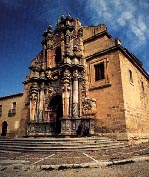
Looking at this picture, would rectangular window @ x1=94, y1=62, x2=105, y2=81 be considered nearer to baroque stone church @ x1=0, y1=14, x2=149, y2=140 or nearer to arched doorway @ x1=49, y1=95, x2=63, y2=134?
baroque stone church @ x1=0, y1=14, x2=149, y2=140

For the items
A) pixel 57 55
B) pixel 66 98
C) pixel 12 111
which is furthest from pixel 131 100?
pixel 12 111

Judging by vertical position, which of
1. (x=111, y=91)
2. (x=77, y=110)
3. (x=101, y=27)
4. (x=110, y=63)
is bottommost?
(x=77, y=110)

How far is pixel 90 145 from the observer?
26.3 feet

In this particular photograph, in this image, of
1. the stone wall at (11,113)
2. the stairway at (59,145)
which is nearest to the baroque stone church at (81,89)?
the stone wall at (11,113)

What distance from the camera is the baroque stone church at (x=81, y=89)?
11.2 meters

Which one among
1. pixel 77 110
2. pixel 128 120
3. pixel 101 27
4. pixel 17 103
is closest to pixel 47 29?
pixel 101 27

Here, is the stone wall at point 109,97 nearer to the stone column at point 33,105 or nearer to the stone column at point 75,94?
the stone column at point 75,94

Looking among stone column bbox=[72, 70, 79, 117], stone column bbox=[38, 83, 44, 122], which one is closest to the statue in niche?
stone column bbox=[72, 70, 79, 117]

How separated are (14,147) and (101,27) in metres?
11.3

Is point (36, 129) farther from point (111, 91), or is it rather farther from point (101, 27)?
point (101, 27)

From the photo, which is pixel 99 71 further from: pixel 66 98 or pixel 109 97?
pixel 66 98

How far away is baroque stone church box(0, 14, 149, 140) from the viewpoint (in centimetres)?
1120

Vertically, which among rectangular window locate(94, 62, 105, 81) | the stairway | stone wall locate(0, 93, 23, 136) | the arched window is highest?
the arched window

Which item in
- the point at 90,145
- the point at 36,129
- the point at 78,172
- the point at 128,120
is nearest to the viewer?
the point at 78,172
